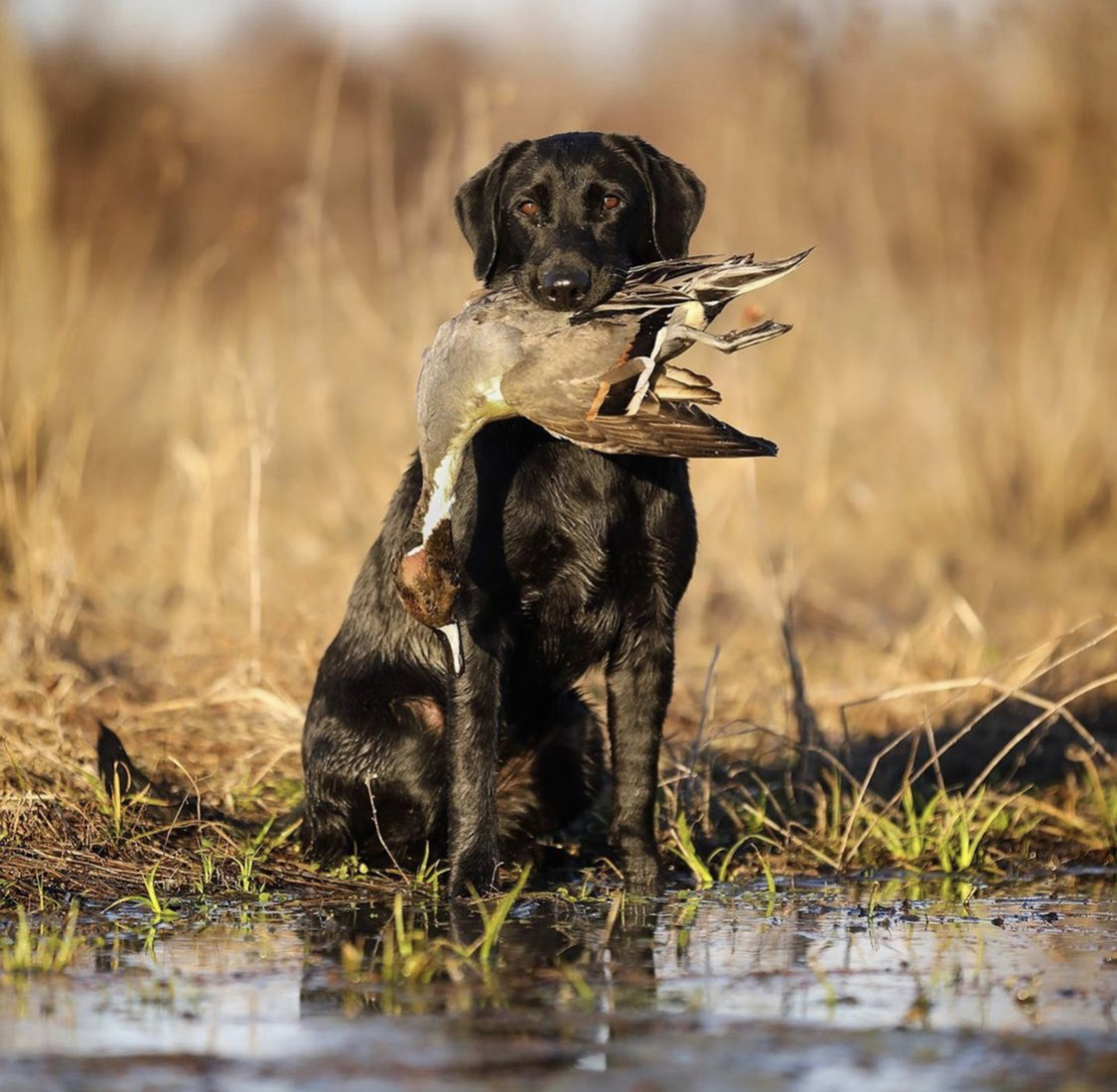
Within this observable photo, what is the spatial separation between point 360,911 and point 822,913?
1.00 metres

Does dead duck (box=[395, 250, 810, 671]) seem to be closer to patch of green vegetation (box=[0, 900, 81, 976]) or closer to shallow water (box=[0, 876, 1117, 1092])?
shallow water (box=[0, 876, 1117, 1092])

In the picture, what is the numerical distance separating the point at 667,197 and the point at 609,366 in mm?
1100

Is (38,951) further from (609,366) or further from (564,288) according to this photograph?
(564,288)

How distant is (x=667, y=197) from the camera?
438 centimetres

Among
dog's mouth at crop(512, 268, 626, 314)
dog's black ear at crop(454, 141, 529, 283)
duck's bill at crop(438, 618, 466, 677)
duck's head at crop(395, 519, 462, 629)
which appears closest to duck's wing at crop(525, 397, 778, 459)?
dog's mouth at crop(512, 268, 626, 314)

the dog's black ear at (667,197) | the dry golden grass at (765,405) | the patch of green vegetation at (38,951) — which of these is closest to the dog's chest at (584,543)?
the dog's black ear at (667,197)

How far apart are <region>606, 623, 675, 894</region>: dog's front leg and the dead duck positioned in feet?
2.42

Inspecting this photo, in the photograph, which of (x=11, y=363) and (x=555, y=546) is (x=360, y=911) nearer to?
(x=555, y=546)

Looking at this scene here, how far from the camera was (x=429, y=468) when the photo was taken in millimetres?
3781

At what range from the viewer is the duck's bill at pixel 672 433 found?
11.1ft

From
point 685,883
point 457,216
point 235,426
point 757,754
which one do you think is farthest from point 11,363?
point 685,883

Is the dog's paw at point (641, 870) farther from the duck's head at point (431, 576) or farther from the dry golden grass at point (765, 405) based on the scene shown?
the dry golden grass at point (765, 405)

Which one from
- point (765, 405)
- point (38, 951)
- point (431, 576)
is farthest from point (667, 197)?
point (765, 405)

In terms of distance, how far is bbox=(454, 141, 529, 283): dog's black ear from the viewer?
14.4 feet
